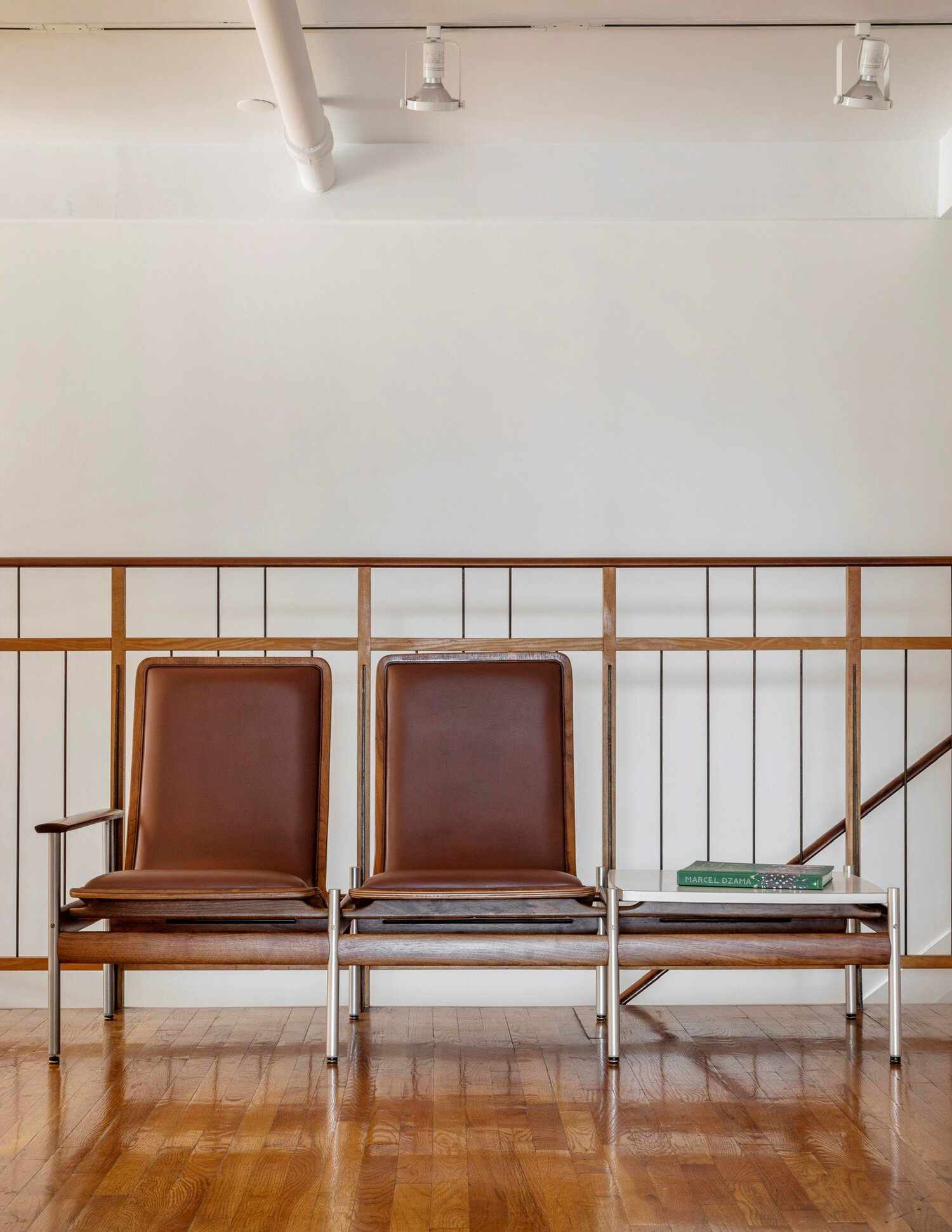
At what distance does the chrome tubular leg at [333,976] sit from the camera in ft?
10.7

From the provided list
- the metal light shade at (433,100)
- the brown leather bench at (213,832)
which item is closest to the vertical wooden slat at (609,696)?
the brown leather bench at (213,832)

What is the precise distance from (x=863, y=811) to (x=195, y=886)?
7.45ft

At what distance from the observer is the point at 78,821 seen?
338 centimetres

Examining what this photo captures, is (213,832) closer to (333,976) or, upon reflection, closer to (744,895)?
(333,976)

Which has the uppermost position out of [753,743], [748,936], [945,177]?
[945,177]

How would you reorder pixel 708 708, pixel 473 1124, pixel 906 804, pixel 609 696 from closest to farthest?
pixel 473 1124 < pixel 609 696 < pixel 906 804 < pixel 708 708

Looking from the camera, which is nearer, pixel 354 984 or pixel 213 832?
pixel 213 832

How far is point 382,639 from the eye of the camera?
12.7ft

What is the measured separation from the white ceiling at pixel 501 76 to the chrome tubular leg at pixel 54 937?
247 centimetres

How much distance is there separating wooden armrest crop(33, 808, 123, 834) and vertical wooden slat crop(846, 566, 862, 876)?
234cm

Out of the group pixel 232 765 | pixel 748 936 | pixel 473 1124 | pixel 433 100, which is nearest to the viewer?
pixel 473 1124

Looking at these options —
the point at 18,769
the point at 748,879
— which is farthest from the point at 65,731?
the point at 748,879

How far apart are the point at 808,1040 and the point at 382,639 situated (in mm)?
1794

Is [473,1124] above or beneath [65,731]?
beneath
